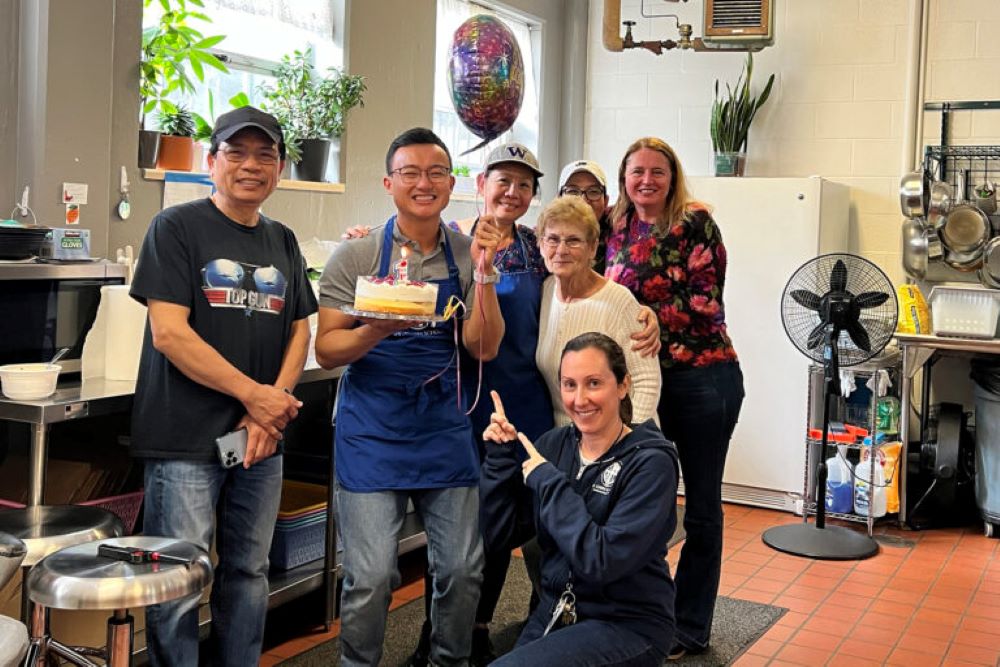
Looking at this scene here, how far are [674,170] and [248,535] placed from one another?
1625 millimetres

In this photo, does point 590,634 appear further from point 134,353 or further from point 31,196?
point 31,196

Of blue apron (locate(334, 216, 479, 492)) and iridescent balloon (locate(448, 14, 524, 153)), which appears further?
iridescent balloon (locate(448, 14, 524, 153))

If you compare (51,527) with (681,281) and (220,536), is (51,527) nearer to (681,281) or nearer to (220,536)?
(220,536)

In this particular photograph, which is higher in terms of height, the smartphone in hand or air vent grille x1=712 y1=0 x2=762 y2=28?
air vent grille x1=712 y1=0 x2=762 y2=28

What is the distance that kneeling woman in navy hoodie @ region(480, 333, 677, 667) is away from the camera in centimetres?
225

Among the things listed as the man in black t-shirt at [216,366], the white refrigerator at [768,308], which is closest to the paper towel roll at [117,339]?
the man in black t-shirt at [216,366]

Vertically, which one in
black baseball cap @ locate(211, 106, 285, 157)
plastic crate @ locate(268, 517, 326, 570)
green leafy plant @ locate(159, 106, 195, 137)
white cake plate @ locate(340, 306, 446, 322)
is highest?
green leafy plant @ locate(159, 106, 195, 137)

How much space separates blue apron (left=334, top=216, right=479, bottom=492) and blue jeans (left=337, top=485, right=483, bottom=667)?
0.05 meters

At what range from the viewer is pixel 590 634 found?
7.43ft

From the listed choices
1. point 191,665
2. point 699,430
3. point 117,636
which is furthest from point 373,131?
point 117,636

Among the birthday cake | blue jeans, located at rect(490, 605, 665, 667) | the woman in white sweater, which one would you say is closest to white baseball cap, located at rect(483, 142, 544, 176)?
the woman in white sweater

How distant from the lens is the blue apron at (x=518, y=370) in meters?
2.96

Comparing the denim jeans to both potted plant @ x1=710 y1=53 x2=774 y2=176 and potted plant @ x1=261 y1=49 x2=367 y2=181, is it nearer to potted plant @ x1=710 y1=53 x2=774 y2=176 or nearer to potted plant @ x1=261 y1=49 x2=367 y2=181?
potted plant @ x1=261 y1=49 x2=367 y2=181

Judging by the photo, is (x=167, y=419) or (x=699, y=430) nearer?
(x=167, y=419)
